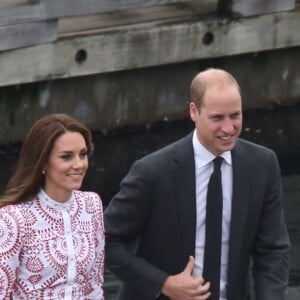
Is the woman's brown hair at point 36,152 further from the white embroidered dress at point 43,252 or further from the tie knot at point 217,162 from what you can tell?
the tie knot at point 217,162

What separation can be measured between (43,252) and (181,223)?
58cm

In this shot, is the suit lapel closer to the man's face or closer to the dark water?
the man's face

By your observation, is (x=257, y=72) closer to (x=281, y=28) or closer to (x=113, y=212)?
(x=281, y=28)

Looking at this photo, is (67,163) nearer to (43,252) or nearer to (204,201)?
(43,252)

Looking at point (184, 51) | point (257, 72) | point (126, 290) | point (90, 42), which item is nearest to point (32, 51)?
point (90, 42)

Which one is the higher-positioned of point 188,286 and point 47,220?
point 47,220

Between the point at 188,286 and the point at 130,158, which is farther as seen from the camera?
the point at 130,158

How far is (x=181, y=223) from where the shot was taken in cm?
504

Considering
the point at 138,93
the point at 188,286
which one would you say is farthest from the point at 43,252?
the point at 138,93

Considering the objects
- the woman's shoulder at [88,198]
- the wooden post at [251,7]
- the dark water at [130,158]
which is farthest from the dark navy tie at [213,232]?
the wooden post at [251,7]

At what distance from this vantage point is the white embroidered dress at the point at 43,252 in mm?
4680

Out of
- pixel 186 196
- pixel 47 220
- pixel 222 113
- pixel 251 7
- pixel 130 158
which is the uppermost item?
pixel 251 7

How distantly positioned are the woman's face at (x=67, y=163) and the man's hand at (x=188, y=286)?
0.54 metres

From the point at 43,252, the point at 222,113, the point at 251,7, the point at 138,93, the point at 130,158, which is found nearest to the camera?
the point at 43,252
